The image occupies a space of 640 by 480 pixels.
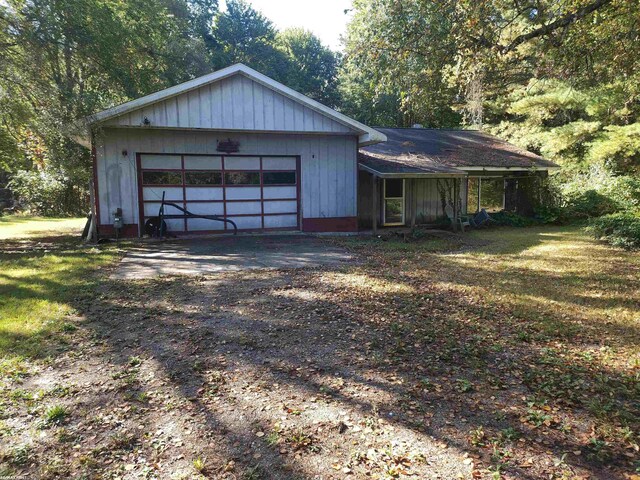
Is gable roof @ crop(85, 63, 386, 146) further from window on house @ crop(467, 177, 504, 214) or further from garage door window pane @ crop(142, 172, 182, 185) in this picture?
window on house @ crop(467, 177, 504, 214)

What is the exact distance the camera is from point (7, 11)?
9.73 m

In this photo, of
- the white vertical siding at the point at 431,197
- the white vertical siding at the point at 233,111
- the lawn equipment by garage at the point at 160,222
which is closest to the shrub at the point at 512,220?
the white vertical siding at the point at 431,197

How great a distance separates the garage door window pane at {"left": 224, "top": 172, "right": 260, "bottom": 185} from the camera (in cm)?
1288

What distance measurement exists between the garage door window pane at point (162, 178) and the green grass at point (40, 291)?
243cm


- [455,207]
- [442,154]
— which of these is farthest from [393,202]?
[442,154]

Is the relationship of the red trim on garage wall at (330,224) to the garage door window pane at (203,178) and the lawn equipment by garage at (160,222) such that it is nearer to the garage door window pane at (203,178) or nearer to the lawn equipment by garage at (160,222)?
the garage door window pane at (203,178)

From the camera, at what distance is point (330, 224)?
13758 mm

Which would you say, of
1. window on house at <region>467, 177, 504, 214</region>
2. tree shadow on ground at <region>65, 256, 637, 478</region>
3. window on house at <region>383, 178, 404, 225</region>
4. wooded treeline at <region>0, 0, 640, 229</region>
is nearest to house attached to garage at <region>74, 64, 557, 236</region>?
window on house at <region>383, 178, 404, 225</region>

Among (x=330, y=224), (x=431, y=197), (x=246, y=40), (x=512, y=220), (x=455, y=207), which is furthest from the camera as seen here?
(x=246, y=40)

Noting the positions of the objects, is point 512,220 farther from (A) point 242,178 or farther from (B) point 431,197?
(A) point 242,178

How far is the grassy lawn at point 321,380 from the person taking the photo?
105 inches

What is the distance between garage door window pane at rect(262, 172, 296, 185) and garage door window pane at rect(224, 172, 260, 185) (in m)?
0.25

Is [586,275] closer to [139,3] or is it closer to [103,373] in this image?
[103,373]

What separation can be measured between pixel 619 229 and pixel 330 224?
789cm
